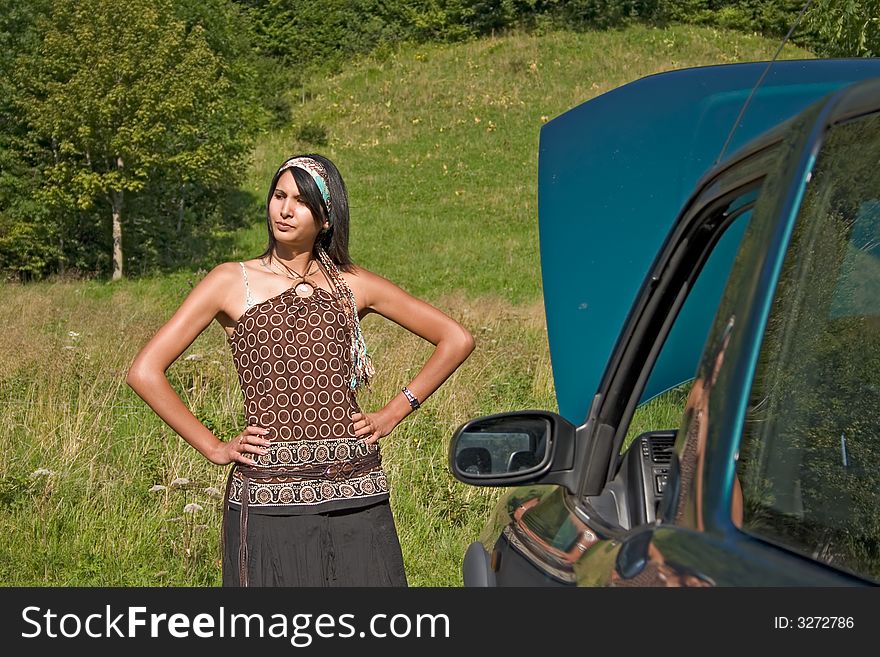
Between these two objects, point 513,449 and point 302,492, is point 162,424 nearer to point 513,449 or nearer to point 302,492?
point 302,492

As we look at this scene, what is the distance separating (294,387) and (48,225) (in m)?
31.5

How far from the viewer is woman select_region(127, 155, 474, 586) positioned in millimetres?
3615

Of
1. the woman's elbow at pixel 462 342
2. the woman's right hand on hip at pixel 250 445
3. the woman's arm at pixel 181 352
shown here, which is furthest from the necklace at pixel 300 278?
the woman's elbow at pixel 462 342

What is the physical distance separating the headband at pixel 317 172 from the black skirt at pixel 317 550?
948 millimetres

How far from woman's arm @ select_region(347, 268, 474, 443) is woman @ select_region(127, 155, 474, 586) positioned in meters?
0.05

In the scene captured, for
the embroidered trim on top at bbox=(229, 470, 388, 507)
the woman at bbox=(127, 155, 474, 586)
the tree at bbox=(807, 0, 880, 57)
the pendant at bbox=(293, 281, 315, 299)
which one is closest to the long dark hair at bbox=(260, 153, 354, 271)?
the woman at bbox=(127, 155, 474, 586)

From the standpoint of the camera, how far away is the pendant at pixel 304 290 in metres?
3.73

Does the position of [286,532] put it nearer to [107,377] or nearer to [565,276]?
[565,276]

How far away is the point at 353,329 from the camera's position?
3760mm

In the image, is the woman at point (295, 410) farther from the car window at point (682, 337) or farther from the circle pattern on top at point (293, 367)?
the car window at point (682, 337)

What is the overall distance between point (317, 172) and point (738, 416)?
2.53 meters

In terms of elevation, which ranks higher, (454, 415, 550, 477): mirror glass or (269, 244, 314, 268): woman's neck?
(269, 244, 314, 268): woman's neck

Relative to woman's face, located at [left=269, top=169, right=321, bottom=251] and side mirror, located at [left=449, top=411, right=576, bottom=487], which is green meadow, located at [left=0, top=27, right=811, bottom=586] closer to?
side mirror, located at [left=449, top=411, right=576, bottom=487]


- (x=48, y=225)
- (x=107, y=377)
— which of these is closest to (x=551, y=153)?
(x=107, y=377)
